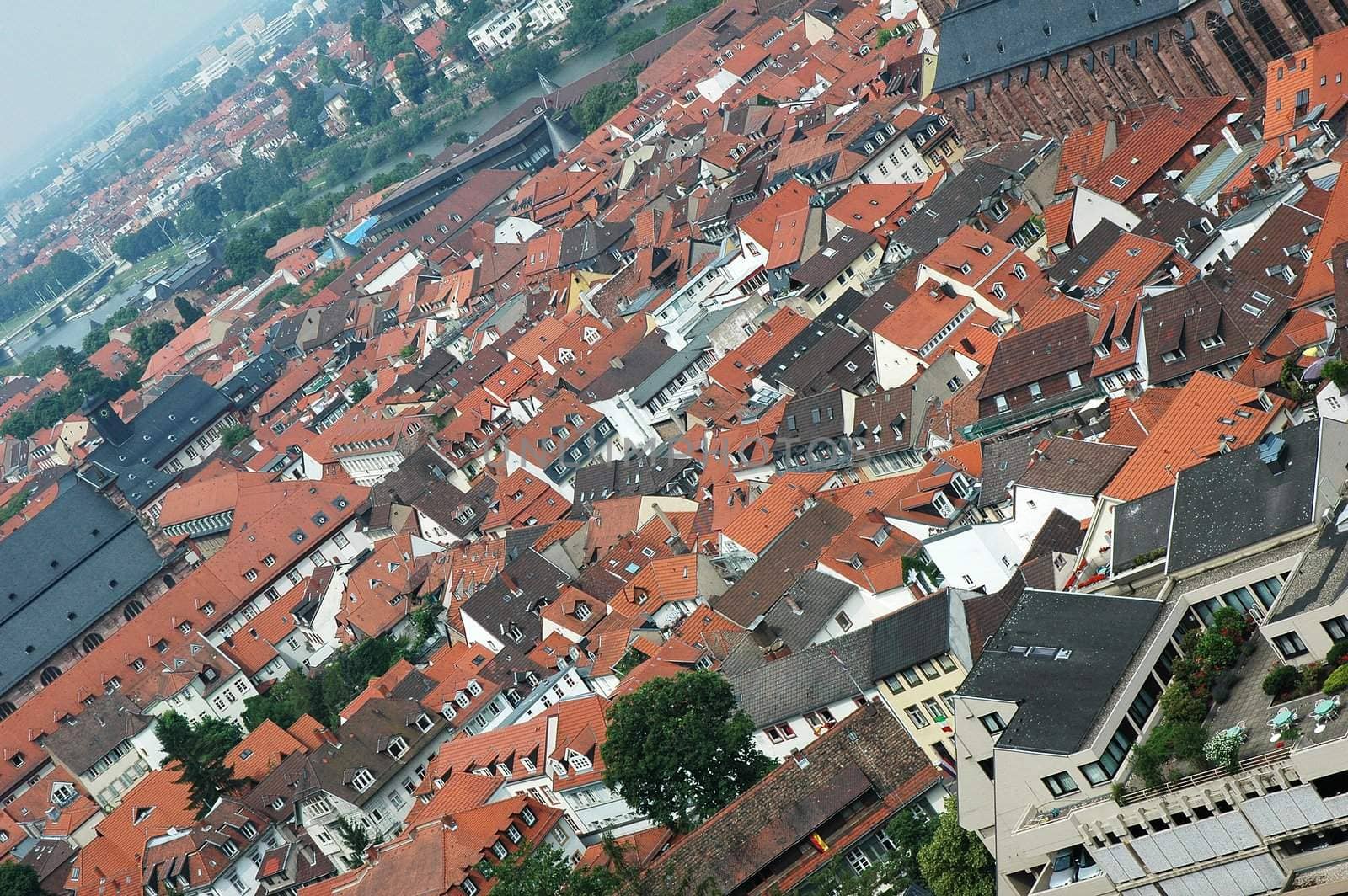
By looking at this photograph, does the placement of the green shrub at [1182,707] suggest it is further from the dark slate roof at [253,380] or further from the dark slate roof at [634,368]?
the dark slate roof at [253,380]

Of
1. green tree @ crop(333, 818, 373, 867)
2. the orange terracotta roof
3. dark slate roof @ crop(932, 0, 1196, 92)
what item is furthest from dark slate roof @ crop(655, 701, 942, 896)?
dark slate roof @ crop(932, 0, 1196, 92)

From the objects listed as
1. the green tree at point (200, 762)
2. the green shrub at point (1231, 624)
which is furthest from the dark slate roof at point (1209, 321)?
the green tree at point (200, 762)

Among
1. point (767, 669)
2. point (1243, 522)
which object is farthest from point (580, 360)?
point (1243, 522)

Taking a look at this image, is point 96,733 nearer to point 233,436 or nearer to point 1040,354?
point 233,436

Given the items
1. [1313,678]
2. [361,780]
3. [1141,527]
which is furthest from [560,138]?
[1313,678]

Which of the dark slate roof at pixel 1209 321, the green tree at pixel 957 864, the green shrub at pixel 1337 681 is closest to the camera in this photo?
the green shrub at pixel 1337 681

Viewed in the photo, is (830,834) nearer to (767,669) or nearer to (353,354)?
(767,669)
